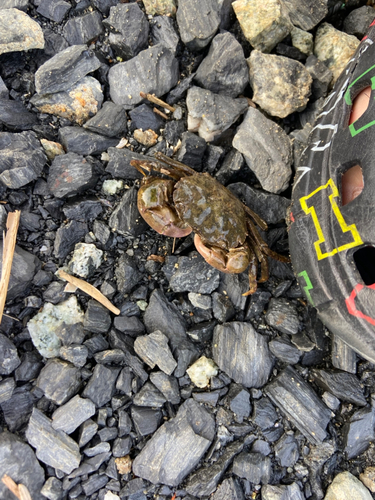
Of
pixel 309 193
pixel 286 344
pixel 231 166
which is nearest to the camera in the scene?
pixel 309 193

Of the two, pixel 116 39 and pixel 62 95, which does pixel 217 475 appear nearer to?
pixel 62 95

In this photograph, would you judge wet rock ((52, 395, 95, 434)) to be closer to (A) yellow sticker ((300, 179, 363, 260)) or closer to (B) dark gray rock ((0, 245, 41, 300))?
(B) dark gray rock ((0, 245, 41, 300))

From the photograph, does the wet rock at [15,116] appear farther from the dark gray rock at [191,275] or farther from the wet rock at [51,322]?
the dark gray rock at [191,275]

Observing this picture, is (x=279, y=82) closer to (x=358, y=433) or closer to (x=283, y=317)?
(x=283, y=317)

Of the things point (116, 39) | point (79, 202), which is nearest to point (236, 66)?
point (116, 39)

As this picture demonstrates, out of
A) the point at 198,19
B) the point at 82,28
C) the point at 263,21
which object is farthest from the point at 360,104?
the point at 82,28

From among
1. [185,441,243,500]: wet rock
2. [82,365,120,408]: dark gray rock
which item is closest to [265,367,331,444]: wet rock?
[185,441,243,500]: wet rock

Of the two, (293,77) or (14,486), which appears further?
(293,77)
